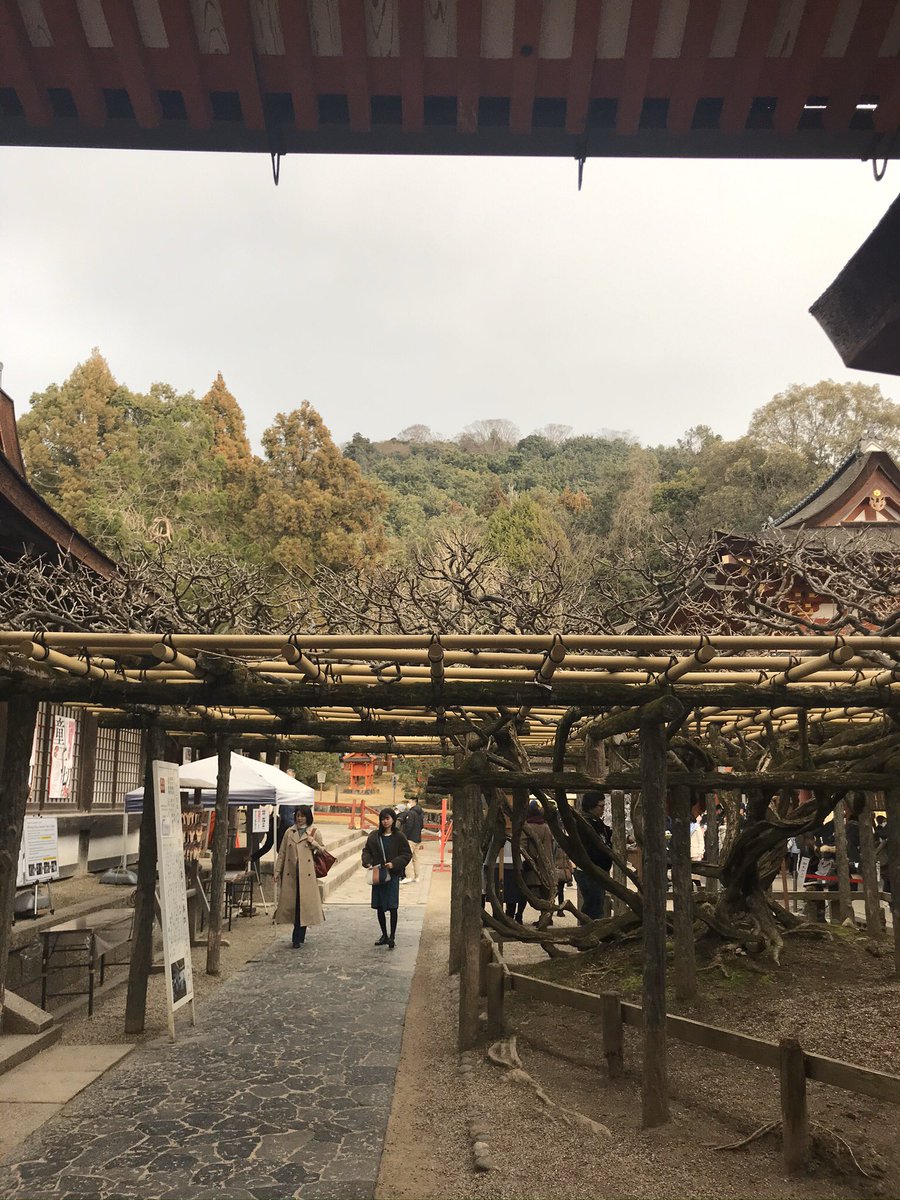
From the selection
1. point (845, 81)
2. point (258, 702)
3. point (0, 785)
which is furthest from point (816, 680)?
point (0, 785)

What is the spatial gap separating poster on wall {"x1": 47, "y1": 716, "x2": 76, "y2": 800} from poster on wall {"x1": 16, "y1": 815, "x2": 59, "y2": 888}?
243cm

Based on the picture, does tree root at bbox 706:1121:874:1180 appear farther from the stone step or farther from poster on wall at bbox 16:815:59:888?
poster on wall at bbox 16:815:59:888

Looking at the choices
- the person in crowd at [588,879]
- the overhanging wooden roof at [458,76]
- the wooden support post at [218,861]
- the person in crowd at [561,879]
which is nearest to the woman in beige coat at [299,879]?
the wooden support post at [218,861]

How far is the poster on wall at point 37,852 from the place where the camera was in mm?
9523

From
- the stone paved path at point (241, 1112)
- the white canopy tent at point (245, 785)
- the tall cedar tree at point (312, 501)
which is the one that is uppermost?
the tall cedar tree at point (312, 501)

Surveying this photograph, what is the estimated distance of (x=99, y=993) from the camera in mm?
9812

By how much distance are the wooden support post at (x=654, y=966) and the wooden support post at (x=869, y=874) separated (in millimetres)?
5028

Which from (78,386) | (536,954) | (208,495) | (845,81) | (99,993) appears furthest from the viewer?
(78,386)

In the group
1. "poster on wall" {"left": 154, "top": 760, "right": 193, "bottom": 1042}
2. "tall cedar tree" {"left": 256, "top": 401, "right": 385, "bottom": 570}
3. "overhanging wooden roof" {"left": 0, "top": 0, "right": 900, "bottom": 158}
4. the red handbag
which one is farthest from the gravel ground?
"tall cedar tree" {"left": 256, "top": 401, "right": 385, "bottom": 570}

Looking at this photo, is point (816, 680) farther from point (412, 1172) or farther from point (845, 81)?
point (845, 81)

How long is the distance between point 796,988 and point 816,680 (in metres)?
3.06

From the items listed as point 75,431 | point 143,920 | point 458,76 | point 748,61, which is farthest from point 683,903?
point 75,431

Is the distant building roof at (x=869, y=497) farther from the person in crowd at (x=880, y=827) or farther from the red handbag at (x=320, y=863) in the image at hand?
the red handbag at (x=320, y=863)

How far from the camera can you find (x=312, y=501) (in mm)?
33250
